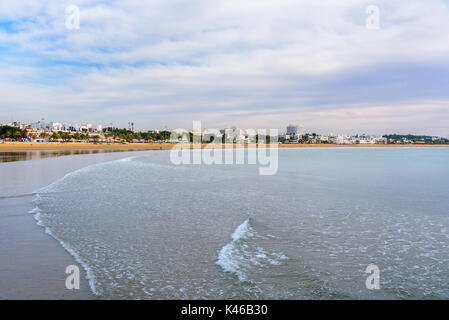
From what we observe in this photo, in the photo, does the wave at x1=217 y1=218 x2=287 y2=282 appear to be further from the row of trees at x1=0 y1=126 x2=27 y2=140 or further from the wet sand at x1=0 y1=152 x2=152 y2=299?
the row of trees at x1=0 y1=126 x2=27 y2=140

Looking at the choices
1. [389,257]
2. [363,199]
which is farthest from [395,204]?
[389,257]

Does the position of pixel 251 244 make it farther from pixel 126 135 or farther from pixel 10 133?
pixel 126 135

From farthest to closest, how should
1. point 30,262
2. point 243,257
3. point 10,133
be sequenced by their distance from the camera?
1. point 10,133
2. point 243,257
3. point 30,262

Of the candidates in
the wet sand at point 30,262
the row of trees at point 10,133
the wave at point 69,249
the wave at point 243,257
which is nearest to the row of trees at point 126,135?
the row of trees at point 10,133

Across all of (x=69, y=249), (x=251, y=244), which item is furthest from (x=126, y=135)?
(x=251, y=244)

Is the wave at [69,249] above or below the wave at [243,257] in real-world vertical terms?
above

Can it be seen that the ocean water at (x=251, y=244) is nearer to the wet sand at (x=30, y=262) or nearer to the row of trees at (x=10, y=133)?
the wet sand at (x=30, y=262)

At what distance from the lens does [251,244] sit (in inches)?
303

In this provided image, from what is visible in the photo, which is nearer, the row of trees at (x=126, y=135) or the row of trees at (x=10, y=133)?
the row of trees at (x=10, y=133)

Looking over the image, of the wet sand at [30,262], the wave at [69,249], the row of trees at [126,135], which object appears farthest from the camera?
the row of trees at [126,135]

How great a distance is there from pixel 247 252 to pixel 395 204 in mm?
9157

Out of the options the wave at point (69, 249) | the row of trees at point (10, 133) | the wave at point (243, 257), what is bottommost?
the wave at point (243, 257)

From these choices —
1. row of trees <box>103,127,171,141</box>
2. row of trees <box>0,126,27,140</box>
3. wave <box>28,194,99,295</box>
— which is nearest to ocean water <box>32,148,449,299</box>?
wave <box>28,194,99,295</box>

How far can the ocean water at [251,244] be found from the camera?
17.6 feet
